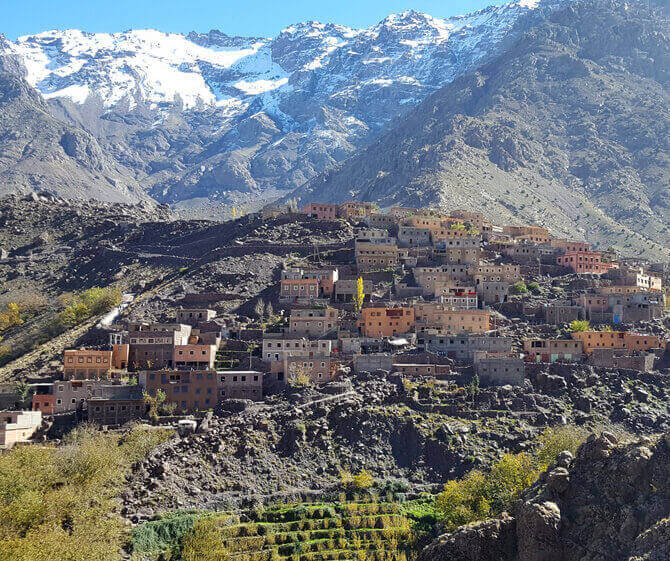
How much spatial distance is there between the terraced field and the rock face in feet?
49.5

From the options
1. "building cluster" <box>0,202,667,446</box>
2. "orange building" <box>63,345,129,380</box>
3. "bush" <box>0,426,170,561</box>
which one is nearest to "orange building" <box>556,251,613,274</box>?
"building cluster" <box>0,202,667,446</box>

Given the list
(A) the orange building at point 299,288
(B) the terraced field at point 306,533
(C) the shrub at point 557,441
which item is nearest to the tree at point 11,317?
(A) the orange building at point 299,288

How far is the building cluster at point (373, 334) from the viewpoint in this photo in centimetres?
7500

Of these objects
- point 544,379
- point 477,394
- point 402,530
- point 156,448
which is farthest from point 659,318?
point 156,448

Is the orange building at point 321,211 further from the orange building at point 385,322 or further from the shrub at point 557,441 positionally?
the shrub at point 557,441

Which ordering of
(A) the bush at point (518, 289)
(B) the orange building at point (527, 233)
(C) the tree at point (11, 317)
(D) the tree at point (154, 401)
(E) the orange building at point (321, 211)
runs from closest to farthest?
(D) the tree at point (154, 401) < (A) the bush at point (518, 289) < (C) the tree at point (11, 317) < (B) the orange building at point (527, 233) < (E) the orange building at point (321, 211)

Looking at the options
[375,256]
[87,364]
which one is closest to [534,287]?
[375,256]

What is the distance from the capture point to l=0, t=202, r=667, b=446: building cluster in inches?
2953

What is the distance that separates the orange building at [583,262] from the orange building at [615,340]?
26743 millimetres

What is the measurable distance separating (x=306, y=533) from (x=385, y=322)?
102 feet

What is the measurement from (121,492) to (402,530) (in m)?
18.3

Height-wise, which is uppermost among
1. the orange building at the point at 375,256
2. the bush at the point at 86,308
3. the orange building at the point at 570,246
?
the orange building at the point at 570,246

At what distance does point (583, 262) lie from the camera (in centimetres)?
11100

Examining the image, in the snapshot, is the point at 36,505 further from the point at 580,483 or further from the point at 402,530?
the point at 580,483
